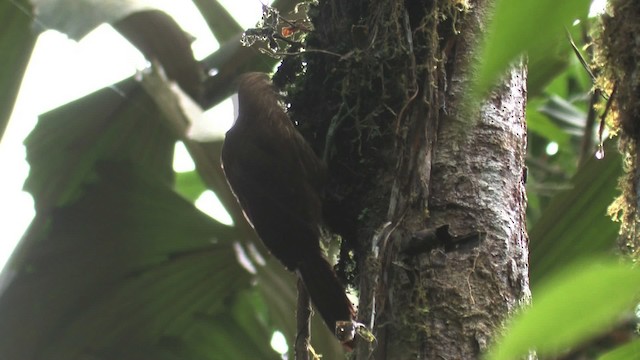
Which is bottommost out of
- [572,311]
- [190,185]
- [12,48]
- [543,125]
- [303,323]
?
[572,311]

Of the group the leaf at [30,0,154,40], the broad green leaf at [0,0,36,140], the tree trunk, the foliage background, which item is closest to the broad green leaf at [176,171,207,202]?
the foliage background

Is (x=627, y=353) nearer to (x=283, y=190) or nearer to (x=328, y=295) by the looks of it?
(x=328, y=295)

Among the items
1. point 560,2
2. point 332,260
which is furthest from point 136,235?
point 560,2

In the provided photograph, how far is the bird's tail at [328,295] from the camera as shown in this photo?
7.00 feet

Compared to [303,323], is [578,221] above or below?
above

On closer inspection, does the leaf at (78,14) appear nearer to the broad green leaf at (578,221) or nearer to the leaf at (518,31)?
the broad green leaf at (578,221)

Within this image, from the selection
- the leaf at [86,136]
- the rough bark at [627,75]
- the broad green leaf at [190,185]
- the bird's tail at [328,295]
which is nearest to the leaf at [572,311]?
the rough bark at [627,75]

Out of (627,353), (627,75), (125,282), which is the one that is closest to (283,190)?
(125,282)

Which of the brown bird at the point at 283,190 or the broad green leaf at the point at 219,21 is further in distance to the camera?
the broad green leaf at the point at 219,21

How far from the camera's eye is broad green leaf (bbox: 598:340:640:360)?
1.22ft

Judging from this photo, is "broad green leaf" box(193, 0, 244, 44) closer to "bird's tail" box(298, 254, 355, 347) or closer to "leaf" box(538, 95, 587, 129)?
"bird's tail" box(298, 254, 355, 347)

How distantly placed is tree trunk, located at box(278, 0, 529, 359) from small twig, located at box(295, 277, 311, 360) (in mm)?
133

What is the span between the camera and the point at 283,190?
7.83 ft

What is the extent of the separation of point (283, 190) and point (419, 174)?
0.83m
